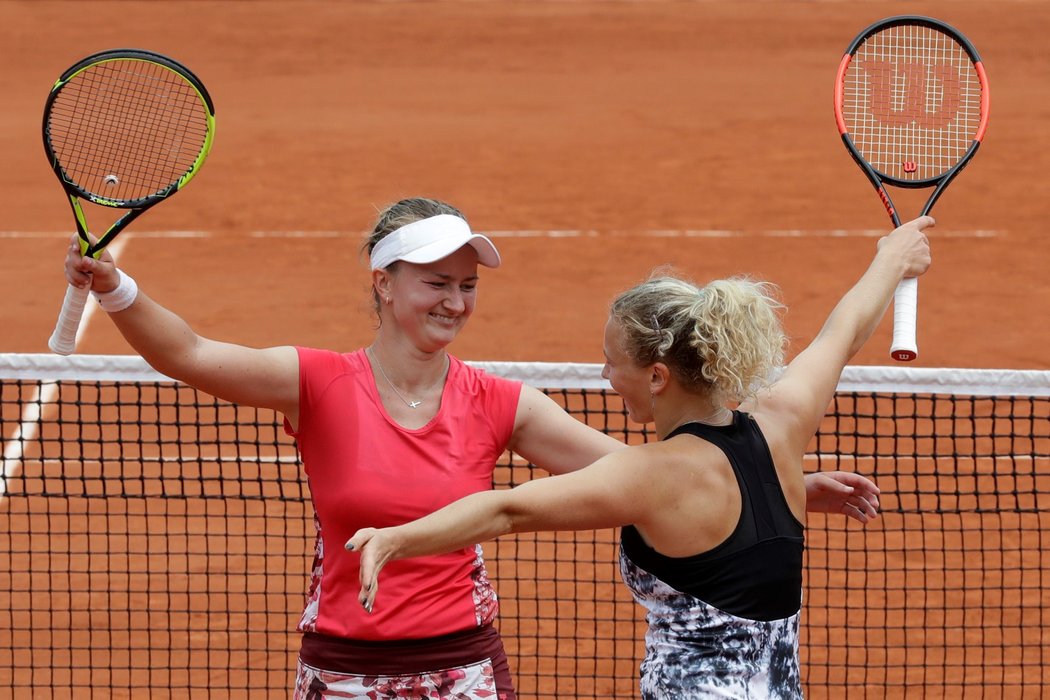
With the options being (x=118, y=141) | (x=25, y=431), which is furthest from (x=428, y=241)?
(x=25, y=431)

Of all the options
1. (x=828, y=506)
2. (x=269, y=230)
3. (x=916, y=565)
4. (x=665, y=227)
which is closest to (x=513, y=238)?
(x=665, y=227)

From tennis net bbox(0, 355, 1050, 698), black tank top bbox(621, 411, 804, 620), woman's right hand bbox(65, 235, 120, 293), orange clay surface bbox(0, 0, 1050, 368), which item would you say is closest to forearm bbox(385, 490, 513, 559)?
black tank top bbox(621, 411, 804, 620)

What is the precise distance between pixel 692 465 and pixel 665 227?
37.5 ft

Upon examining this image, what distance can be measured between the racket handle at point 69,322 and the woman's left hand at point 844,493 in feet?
5.71

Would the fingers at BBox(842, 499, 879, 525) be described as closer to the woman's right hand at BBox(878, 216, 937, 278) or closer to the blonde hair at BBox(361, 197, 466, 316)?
the woman's right hand at BBox(878, 216, 937, 278)

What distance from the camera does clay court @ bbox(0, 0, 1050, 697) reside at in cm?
1213

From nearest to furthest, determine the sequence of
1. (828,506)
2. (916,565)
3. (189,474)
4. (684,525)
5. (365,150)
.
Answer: (684,525) → (828,506) → (916,565) → (189,474) → (365,150)

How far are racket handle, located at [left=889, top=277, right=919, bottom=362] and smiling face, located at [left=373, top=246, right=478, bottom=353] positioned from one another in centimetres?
116

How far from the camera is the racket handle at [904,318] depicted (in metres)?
3.85

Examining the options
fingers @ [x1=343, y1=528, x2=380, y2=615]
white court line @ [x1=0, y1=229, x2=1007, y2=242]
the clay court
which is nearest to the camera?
fingers @ [x1=343, y1=528, x2=380, y2=615]

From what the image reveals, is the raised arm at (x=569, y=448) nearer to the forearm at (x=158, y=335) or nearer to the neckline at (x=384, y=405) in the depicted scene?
the neckline at (x=384, y=405)

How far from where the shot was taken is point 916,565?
25.1 ft

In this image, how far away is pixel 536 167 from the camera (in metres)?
16.2

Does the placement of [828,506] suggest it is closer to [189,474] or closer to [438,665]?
[438,665]
